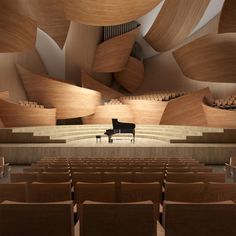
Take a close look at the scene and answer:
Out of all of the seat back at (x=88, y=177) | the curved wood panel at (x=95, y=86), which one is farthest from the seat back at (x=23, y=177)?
the curved wood panel at (x=95, y=86)

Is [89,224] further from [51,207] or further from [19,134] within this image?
[19,134]

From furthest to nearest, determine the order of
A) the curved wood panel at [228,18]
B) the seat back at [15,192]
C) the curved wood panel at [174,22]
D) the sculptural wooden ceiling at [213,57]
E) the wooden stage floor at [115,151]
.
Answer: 1. the sculptural wooden ceiling at [213,57]
2. the curved wood panel at [174,22]
3. the curved wood panel at [228,18]
4. the wooden stage floor at [115,151]
5. the seat back at [15,192]


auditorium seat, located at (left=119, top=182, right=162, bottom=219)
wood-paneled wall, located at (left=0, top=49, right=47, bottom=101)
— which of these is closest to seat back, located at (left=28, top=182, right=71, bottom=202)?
auditorium seat, located at (left=119, top=182, right=162, bottom=219)

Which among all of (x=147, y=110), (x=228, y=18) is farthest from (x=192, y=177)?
(x=147, y=110)

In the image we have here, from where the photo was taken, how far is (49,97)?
13992mm

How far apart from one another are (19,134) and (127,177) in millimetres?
6216

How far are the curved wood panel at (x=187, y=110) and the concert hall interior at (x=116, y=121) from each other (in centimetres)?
5

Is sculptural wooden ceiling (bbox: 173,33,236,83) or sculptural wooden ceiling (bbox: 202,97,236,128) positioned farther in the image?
sculptural wooden ceiling (bbox: 173,33,236,83)

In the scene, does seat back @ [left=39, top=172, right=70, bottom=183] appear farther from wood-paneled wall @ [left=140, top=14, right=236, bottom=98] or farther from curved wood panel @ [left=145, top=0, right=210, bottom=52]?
wood-paneled wall @ [left=140, top=14, right=236, bottom=98]

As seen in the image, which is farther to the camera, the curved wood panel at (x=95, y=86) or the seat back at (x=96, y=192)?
the curved wood panel at (x=95, y=86)

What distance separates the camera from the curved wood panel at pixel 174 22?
13.5m

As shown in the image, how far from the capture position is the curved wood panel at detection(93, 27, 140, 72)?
59.1 ft

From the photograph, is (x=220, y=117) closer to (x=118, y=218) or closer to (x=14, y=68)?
(x=14, y=68)

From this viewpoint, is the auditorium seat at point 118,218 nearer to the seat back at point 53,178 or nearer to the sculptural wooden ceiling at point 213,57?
the seat back at point 53,178
